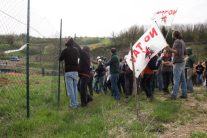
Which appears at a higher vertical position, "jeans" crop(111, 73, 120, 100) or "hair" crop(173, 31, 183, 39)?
"hair" crop(173, 31, 183, 39)

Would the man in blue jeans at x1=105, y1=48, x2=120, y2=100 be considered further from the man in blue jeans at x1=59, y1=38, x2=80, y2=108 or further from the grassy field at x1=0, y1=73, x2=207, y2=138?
the man in blue jeans at x1=59, y1=38, x2=80, y2=108

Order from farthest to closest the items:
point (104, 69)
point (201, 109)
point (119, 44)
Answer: point (119, 44) < point (104, 69) < point (201, 109)

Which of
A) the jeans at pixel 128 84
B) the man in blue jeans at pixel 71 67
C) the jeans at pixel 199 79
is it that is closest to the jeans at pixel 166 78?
the jeans at pixel 128 84

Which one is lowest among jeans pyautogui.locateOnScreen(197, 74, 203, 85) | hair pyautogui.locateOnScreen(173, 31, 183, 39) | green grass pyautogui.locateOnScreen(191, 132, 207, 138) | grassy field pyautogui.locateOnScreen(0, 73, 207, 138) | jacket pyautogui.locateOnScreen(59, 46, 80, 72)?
green grass pyautogui.locateOnScreen(191, 132, 207, 138)

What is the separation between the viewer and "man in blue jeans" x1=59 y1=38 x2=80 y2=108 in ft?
34.0

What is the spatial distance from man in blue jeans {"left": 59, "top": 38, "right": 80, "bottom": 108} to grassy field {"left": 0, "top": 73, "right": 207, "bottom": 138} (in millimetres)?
367

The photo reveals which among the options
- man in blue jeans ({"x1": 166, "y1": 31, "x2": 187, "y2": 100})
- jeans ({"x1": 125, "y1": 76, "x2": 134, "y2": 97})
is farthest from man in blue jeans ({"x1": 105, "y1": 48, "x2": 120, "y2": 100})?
man in blue jeans ({"x1": 166, "y1": 31, "x2": 187, "y2": 100})

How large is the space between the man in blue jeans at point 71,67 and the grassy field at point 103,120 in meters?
0.37

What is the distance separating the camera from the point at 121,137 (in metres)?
6.86

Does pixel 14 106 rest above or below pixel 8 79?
below

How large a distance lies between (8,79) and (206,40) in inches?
1532

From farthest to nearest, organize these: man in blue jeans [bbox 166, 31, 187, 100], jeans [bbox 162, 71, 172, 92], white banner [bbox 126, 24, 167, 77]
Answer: jeans [bbox 162, 71, 172, 92], man in blue jeans [bbox 166, 31, 187, 100], white banner [bbox 126, 24, 167, 77]

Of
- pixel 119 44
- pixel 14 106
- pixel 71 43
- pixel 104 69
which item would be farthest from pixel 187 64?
pixel 119 44

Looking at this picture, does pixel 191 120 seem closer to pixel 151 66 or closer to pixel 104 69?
pixel 151 66
